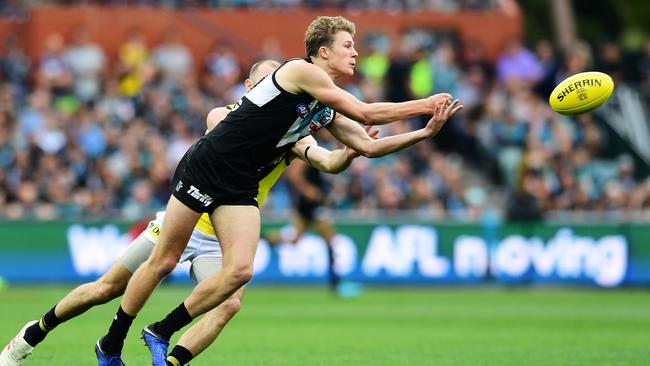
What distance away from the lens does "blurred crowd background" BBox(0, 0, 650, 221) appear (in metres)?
22.5

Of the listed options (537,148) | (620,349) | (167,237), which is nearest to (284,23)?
(537,148)

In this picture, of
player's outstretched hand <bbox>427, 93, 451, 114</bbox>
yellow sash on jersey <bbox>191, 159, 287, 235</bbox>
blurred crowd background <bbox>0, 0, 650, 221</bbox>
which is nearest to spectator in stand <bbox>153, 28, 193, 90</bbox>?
blurred crowd background <bbox>0, 0, 650, 221</bbox>

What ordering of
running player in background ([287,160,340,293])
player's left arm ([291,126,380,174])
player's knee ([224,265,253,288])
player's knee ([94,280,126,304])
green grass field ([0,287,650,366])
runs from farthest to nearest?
running player in background ([287,160,340,293]), green grass field ([0,287,650,366]), player's left arm ([291,126,380,174]), player's knee ([94,280,126,304]), player's knee ([224,265,253,288])

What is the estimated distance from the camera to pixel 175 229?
8.90 m

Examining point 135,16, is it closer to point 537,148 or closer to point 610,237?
point 537,148

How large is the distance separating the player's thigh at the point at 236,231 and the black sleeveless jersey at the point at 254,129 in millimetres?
229

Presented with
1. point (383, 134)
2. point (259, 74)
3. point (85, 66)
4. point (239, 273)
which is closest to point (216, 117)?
point (259, 74)

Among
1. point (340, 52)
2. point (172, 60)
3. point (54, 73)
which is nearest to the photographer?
point (340, 52)

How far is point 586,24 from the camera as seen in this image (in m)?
44.3

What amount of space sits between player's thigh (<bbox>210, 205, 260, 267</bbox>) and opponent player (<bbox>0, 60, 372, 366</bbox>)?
60 centimetres

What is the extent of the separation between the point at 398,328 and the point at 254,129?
20.7 feet

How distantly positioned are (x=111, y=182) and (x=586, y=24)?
26.0 m

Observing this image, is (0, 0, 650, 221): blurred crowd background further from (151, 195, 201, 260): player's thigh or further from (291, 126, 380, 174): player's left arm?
(151, 195, 201, 260): player's thigh

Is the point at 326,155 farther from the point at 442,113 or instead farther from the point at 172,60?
the point at 172,60
